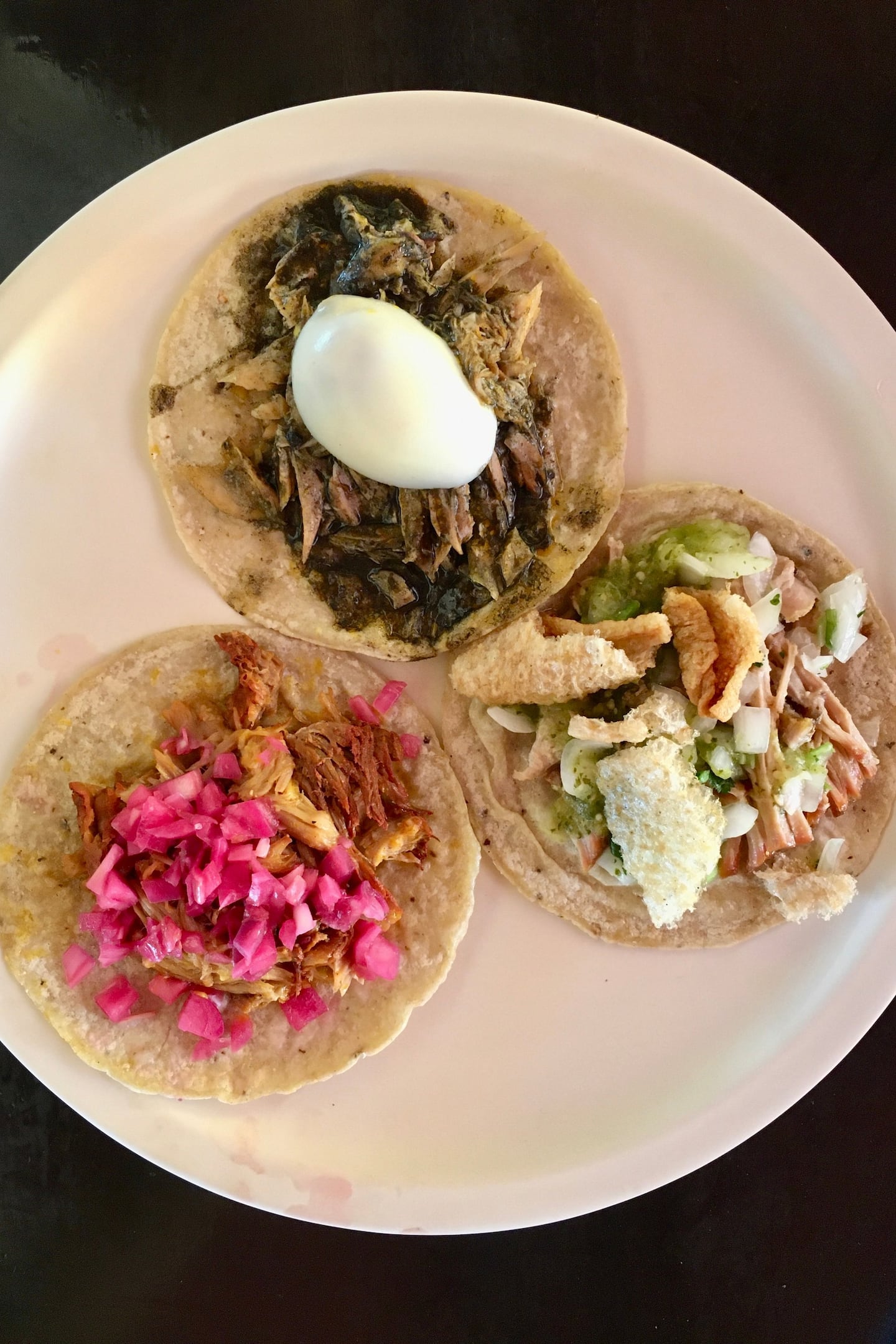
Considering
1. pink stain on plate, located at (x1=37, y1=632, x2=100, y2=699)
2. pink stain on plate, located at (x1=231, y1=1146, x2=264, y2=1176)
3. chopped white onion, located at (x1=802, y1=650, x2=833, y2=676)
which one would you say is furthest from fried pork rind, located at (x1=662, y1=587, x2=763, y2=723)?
pink stain on plate, located at (x1=231, y1=1146, x2=264, y2=1176)

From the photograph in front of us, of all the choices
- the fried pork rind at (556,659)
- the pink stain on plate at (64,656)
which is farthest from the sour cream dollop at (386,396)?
the pink stain on plate at (64,656)

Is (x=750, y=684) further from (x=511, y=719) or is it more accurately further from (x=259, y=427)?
(x=259, y=427)

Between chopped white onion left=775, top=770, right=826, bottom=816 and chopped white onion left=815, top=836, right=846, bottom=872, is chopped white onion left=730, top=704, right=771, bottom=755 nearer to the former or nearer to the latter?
chopped white onion left=775, top=770, right=826, bottom=816

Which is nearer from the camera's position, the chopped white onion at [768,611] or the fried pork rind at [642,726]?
the fried pork rind at [642,726]

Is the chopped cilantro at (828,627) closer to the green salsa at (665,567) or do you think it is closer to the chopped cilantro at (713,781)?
the green salsa at (665,567)

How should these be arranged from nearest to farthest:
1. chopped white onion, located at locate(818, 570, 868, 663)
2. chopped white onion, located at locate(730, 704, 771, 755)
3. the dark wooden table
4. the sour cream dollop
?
1. the sour cream dollop
2. chopped white onion, located at locate(730, 704, 771, 755)
3. chopped white onion, located at locate(818, 570, 868, 663)
4. the dark wooden table
